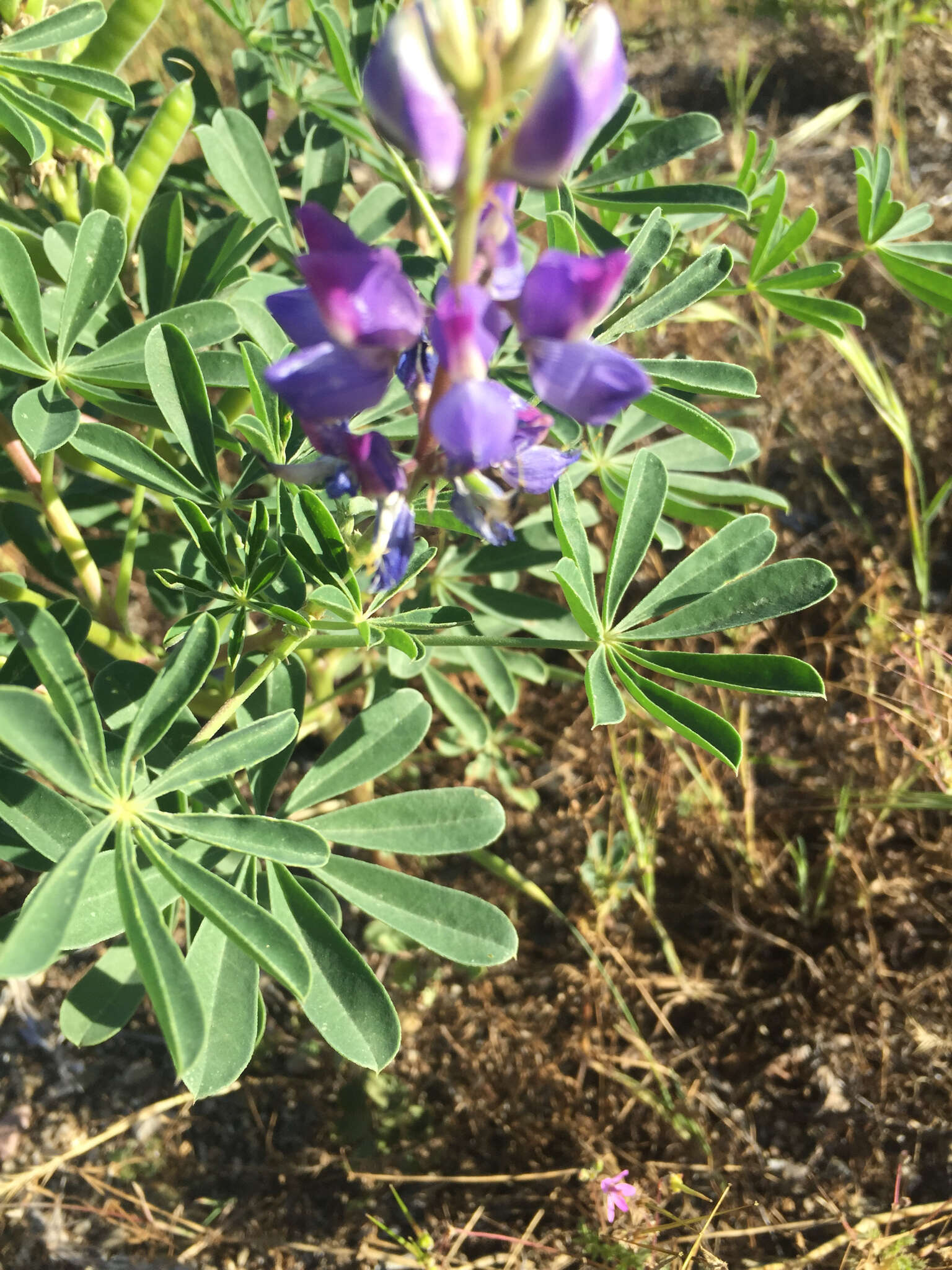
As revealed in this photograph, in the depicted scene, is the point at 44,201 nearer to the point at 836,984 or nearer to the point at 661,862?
the point at 661,862

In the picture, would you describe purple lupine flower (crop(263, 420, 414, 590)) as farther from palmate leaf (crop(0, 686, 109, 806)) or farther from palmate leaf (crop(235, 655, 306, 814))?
palmate leaf (crop(235, 655, 306, 814))

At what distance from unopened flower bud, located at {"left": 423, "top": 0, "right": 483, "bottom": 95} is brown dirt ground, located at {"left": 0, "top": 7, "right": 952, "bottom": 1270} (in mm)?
1562

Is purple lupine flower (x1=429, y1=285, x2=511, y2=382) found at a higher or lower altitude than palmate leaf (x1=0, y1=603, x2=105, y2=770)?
higher

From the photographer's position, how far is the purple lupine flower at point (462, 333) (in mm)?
793

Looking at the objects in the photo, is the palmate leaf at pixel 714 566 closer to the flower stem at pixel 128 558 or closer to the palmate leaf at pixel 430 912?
the palmate leaf at pixel 430 912

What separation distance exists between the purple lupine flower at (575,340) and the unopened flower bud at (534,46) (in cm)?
13

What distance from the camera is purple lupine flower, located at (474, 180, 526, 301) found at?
0.85m

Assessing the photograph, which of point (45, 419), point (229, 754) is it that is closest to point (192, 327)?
point (45, 419)

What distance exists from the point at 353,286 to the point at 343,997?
2.83 feet

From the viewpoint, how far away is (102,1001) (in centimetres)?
137

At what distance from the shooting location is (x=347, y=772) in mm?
1497

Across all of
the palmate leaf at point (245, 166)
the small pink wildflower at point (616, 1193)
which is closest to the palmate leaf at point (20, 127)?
the palmate leaf at point (245, 166)

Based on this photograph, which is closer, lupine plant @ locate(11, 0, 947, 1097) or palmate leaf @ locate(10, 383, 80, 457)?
lupine plant @ locate(11, 0, 947, 1097)

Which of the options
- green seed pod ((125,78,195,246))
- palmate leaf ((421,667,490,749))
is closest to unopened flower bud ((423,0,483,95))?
green seed pod ((125,78,195,246))
